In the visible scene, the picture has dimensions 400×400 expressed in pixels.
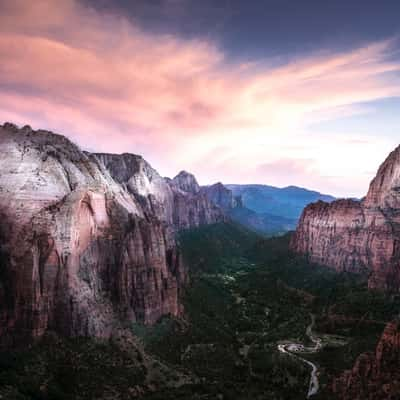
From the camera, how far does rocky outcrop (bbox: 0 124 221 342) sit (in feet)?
240

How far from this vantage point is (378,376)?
5634cm

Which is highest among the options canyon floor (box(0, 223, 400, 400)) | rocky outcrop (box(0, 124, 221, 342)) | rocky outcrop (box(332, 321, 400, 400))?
rocky outcrop (box(0, 124, 221, 342))

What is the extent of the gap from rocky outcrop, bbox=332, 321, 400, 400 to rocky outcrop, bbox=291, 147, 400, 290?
78629 millimetres

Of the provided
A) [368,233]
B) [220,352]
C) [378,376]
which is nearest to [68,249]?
[220,352]

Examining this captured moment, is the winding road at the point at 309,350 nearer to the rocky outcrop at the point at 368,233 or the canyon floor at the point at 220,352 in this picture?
the canyon floor at the point at 220,352

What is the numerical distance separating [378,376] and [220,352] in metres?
41.6

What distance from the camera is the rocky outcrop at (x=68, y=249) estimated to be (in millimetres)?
73250

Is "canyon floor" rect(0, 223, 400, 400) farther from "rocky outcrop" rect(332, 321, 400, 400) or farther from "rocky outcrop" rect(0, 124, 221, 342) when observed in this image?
"rocky outcrop" rect(0, 124, 221, 342)

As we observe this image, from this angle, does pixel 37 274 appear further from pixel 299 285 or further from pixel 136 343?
pixel 299 285

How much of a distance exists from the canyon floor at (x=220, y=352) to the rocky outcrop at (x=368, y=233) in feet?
25.6

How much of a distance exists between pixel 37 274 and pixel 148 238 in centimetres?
3052

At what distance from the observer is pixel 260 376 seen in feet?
279

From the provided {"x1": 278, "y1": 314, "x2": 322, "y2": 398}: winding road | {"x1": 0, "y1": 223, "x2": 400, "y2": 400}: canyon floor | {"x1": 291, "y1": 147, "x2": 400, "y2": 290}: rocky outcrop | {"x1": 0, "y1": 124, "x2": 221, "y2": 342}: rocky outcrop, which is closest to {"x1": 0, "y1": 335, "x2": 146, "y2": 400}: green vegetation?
{"x1": 0, "y1": 223, "x2": 400, "y2": 400}: canyon floor

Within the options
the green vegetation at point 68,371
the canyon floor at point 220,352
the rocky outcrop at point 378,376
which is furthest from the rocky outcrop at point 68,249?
the rocky outcrop at point 378,376
